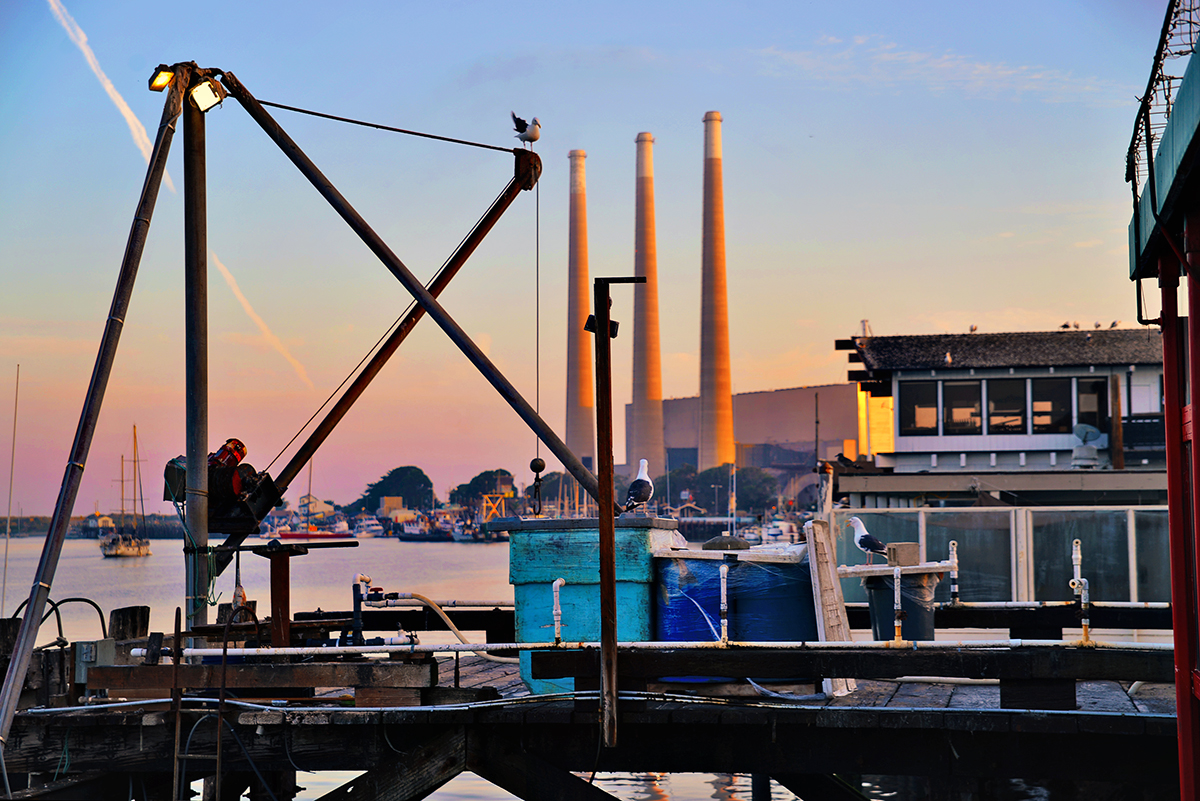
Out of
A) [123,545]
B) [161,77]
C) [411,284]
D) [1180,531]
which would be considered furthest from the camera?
[123,545]

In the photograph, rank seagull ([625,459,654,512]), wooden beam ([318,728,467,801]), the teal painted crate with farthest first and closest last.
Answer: seagull ([625,459,654,512]), the teal painted crate, wooden beam ([318,728,467,801])

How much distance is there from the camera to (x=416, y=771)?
10.2 metres

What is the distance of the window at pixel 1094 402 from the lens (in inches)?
1396

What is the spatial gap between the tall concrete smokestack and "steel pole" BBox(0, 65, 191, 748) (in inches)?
5012

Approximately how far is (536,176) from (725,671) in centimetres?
909

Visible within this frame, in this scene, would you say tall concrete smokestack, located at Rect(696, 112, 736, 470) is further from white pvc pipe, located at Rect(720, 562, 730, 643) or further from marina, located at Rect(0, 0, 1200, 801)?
white pvc pipe, located at Rect(720, 562, 730, 643)

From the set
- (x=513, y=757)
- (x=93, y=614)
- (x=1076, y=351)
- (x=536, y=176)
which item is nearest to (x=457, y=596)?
(x=93, y=614)

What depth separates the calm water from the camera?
82.1 feet

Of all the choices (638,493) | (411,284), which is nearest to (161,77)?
(411,284)

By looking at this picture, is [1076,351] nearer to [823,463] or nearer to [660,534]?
[823,463]

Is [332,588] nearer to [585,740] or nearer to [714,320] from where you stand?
[714,320]

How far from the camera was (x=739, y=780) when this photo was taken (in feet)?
83.4

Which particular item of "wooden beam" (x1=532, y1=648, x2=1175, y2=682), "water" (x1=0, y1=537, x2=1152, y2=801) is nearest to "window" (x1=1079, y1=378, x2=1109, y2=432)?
"water" (x1=0, y1=537, x2=1152, y2=801)

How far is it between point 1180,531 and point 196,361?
10.5m
